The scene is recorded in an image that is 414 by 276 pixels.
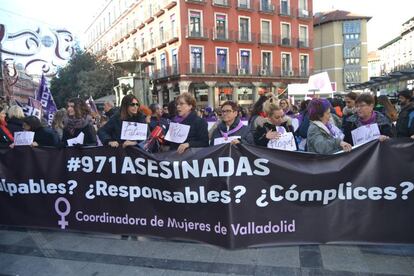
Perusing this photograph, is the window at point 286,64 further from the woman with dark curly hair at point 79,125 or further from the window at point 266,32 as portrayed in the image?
the woman with dark curly hair at point 79,125

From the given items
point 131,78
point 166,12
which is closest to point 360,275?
point 131,78

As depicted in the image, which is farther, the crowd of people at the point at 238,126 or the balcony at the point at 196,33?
the balcony at the point at 196,33

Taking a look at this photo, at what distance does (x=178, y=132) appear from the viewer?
4.61m

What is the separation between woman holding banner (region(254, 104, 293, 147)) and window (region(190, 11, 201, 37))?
34.8m

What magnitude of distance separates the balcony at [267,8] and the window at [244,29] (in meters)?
2.20

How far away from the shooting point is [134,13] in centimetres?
4928

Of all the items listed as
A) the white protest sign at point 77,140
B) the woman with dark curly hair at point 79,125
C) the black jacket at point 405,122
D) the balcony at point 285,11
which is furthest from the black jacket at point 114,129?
the balcony at point 285,11

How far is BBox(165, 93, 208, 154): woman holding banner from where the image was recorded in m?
4.57

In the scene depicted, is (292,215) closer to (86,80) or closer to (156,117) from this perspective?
(156,117)

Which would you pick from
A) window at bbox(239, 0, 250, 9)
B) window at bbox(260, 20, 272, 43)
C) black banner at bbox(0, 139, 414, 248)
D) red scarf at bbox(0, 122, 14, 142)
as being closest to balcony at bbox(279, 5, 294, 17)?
window at bbox(260, 20, 272, 43)

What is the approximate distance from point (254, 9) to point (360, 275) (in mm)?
41447

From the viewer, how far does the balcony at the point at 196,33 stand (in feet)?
124

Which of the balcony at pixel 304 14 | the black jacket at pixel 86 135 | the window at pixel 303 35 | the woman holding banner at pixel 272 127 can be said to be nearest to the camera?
the woman holding banner at pixel 272 127

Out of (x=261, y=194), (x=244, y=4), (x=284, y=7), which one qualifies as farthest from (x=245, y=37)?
(x=261, y=194)
